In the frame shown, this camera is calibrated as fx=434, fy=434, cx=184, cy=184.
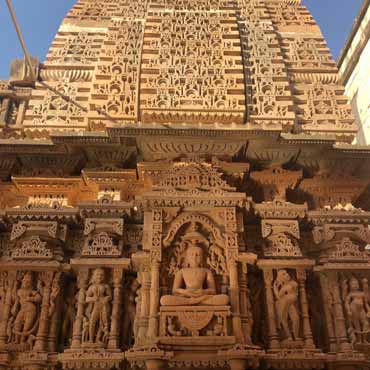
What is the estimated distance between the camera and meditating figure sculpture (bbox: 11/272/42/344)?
529 centimetres

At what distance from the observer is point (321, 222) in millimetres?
6156

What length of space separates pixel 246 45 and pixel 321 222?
3.82 meters

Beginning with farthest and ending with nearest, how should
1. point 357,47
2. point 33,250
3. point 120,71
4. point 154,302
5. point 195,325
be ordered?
1. point 357,47
2. point 120,71
3. point 33,250
4. point 154,302
5. point 195,325

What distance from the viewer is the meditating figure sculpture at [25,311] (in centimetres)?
529

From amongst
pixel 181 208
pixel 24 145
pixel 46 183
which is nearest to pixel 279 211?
pixel 181 208

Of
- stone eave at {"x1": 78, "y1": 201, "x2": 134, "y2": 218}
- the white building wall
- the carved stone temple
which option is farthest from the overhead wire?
the white building wall

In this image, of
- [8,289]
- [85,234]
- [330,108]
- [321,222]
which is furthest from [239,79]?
[8,289]

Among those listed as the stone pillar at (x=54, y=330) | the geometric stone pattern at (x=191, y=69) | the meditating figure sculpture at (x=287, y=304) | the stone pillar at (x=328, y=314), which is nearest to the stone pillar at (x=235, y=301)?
the meditating figure sculpture at (x=287, y=304)

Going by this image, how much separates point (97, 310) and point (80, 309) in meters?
0.23

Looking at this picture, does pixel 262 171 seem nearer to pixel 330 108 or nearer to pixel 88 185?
pixel 330 108

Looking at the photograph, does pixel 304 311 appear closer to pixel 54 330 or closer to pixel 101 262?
pixel 101 262

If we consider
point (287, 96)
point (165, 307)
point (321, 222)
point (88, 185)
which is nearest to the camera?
point (165, 307)

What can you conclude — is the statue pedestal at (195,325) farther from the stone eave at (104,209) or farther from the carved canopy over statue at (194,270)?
the stone eave at (104,209)

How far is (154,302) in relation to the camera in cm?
522
